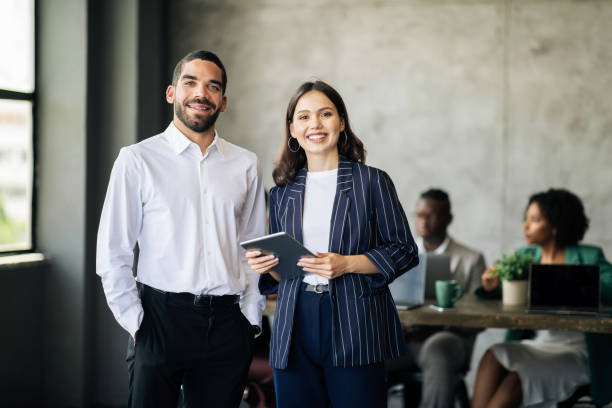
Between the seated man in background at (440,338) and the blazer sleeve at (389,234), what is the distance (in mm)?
1646

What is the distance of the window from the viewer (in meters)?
4.18

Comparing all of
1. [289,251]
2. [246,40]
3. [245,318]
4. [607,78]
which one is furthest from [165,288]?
[607,78]

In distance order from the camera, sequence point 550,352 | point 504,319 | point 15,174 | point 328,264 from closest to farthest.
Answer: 1. point 328,264
2. point 504,319
3. point 550,352
4. point 15,174

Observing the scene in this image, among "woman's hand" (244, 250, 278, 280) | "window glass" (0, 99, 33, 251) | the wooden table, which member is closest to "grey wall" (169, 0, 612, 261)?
"window glass" (0, 99, 33, 251)

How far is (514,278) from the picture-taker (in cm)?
334

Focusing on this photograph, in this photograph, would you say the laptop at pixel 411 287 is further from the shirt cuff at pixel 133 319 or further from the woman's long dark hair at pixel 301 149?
the shirt cuff at pixel 133 319

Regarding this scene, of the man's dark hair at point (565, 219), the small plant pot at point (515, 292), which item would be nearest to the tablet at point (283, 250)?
the small plant pot at point (515, 292)

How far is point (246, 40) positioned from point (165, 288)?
378 cm

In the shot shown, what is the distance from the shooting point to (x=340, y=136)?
225 centimetres

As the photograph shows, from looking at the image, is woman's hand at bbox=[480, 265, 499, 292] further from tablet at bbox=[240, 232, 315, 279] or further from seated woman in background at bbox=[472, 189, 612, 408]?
tablet at bbox=[240, 232, 315, 279]

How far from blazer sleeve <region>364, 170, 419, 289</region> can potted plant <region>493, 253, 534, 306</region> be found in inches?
54.6

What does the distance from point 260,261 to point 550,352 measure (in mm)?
2042

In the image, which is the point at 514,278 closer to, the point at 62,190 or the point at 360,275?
the point at 360,275

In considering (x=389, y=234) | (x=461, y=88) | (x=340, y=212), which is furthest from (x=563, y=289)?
(x=461, y=88)
